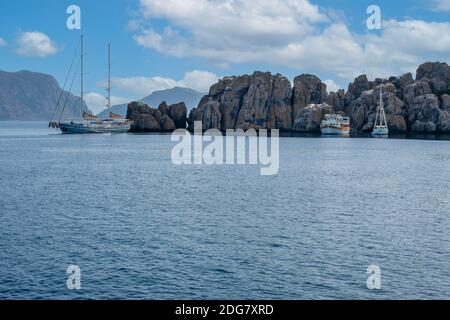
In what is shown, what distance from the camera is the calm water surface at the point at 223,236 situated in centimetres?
3497

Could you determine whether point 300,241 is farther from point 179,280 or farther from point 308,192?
point 308,192

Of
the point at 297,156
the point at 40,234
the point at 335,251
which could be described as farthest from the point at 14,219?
the point at 297,156

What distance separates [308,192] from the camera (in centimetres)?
7562

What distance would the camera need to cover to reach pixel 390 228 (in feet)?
169

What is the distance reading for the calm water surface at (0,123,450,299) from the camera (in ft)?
115

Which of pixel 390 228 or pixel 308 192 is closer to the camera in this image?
pixel 390 228

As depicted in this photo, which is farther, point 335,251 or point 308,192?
point 308,192

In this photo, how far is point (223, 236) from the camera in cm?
4794

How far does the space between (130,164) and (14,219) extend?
63025 millimetres

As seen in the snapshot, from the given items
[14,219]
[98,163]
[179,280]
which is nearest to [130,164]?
[98,163]
